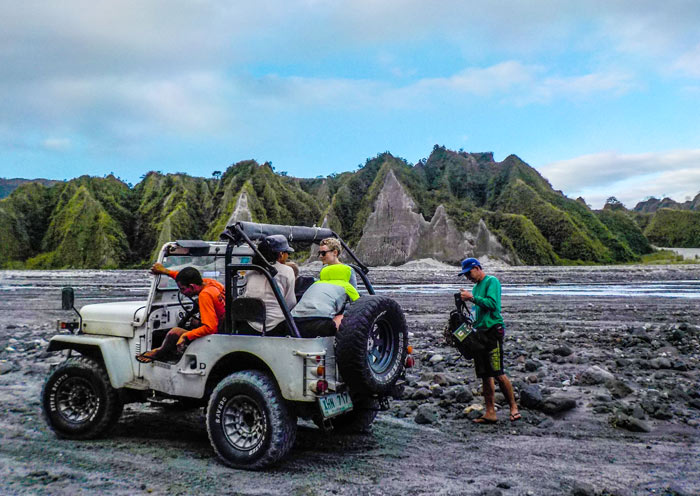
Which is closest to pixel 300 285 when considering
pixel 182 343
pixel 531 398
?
pixel 182 343

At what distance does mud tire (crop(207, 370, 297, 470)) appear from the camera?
4.82 m

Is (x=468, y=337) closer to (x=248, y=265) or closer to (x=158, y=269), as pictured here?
(x=248, y=265)

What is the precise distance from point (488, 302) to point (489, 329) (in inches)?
13.6

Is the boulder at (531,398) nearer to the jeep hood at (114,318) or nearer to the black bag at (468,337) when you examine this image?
the black bag at (468,337)

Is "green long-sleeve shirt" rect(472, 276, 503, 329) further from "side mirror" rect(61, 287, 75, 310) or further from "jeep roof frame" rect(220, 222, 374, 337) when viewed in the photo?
"side mirror" rect(61, 287, 75, 310)

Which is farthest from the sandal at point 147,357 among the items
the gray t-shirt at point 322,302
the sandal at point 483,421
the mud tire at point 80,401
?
the sandal at point 483,421

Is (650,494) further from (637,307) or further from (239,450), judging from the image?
(637,307)

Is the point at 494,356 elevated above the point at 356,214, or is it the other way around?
the point at 356,214

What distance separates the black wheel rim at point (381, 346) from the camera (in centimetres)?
531

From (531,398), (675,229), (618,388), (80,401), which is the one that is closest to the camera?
(80,401)

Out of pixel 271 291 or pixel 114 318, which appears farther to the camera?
pixel 114 318

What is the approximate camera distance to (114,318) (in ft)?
19.8

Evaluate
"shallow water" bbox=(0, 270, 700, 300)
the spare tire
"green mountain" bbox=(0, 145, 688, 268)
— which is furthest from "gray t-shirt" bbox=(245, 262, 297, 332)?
"green mountain" bbox=(0, 145, 688, 268)

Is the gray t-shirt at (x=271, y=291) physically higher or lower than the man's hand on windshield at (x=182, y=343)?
higher
